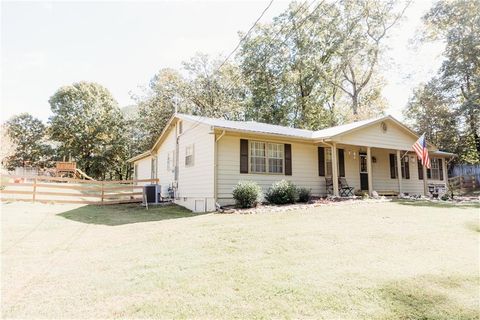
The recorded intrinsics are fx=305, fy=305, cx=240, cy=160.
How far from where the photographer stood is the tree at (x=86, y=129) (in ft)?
111

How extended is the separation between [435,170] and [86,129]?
3339 centimetres

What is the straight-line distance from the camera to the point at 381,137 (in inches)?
589

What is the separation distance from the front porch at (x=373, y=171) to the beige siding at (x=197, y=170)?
532cm

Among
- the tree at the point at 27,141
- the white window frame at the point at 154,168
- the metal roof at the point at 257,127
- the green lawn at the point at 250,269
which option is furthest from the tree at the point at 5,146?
the green lawn at the point at 250,269

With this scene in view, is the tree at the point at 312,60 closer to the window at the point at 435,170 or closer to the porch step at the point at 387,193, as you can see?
the window at the point at 435,170

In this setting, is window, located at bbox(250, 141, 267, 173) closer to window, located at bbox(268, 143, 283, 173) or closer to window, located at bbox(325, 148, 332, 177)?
window, located at bbox(268, 143, 283, 173)

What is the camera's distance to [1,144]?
1193 inches

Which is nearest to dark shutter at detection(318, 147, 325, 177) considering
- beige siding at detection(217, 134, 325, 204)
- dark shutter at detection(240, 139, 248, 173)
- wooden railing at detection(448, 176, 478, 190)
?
beige siding at detection(217, 134, 325, 204)

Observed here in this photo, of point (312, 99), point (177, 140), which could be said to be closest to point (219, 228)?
point (177, 140)

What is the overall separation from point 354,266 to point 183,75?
95.0 ft

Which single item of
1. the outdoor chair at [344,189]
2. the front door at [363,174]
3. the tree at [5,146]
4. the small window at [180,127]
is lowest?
the outdoor chair at [344,189]

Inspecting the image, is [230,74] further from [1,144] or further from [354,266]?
[354,266]

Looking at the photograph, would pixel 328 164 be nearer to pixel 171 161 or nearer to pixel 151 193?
pixel 171 161

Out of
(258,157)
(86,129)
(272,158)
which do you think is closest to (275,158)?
(272,158)
